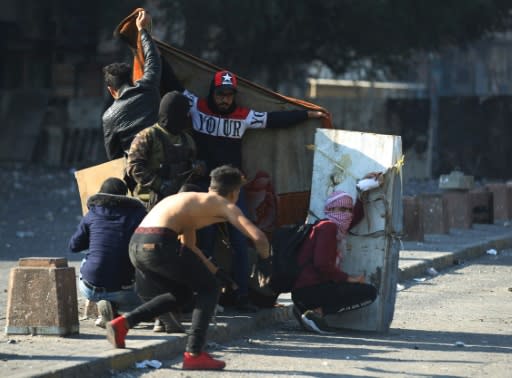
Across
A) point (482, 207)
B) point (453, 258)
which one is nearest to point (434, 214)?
point (453, 258)

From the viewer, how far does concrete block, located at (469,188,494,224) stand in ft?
66.6

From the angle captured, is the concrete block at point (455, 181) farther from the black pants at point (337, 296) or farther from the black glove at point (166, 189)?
the black glove at point (166, 189)

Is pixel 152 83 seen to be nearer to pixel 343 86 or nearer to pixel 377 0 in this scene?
pixel 377 0

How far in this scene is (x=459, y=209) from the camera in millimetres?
19109

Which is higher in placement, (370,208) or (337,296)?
(370,208)

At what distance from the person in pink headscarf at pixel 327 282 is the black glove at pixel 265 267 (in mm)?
237

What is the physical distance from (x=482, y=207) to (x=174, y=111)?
11822 mm

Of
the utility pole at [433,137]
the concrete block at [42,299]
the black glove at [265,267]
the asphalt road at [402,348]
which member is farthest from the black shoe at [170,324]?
the utility pole at [433,137]

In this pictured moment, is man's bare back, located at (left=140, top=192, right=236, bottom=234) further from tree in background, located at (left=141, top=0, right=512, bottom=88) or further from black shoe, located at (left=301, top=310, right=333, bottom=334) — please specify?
tree in background, located at (left=141, top=0, right=512, bottom=88)

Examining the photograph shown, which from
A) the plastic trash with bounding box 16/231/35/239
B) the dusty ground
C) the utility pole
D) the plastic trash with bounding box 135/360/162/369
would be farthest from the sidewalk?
the utility pole

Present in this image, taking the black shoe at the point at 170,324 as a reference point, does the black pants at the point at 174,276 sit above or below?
above

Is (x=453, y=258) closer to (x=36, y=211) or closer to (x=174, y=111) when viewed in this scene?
(x=174, y=111)

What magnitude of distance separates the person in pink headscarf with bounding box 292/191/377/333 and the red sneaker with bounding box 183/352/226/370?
6.19 feet

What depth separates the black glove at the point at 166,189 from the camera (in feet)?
31.2
